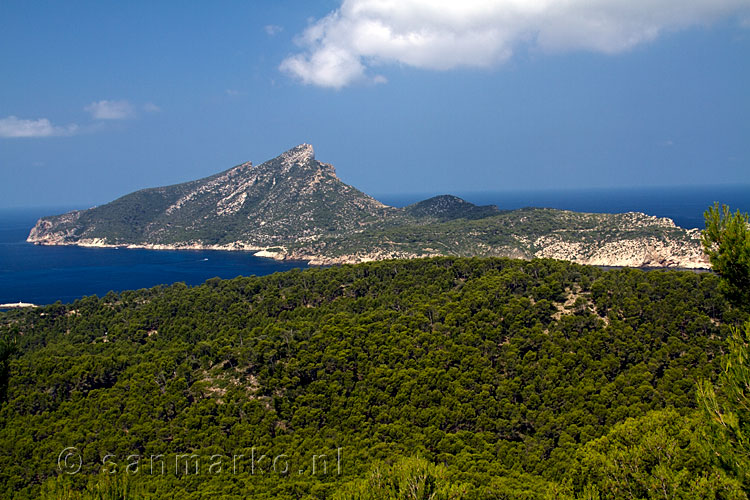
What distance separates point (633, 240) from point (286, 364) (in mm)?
101215

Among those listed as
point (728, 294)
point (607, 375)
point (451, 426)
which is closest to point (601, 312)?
point (607, 375)

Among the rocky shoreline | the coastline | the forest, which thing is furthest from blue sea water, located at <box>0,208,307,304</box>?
the forest

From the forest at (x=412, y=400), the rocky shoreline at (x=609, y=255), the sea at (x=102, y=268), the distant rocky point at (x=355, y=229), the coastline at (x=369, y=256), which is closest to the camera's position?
the forest at (x=412, y=400)

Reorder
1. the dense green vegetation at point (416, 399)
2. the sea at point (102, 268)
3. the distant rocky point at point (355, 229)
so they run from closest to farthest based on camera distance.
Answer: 1. the dense green vegetation at point (416, 399)
2. the sea at point (102, 268)
3. the distant rocky point at point (355, 229)

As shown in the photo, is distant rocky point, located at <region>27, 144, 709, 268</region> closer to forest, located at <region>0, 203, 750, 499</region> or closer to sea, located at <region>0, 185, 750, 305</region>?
sea, located at <region>0, 185, 750, 305</region>

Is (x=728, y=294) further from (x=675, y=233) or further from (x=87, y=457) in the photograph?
(x=675, y=233)

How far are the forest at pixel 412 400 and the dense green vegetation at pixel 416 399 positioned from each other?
0.37 feet

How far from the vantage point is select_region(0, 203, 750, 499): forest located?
17.5m

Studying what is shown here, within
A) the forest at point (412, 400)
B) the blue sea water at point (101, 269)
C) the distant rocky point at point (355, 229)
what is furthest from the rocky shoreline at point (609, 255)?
the forest at point (412, 400)

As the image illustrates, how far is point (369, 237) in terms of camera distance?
447 feet

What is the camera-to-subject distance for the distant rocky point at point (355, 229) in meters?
110

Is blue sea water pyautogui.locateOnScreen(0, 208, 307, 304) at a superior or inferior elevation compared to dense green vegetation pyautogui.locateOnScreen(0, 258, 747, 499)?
superior

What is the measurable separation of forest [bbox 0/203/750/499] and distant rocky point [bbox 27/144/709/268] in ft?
243

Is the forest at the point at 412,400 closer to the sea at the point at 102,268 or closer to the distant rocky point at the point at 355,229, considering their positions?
the sea at the point at 102,268
